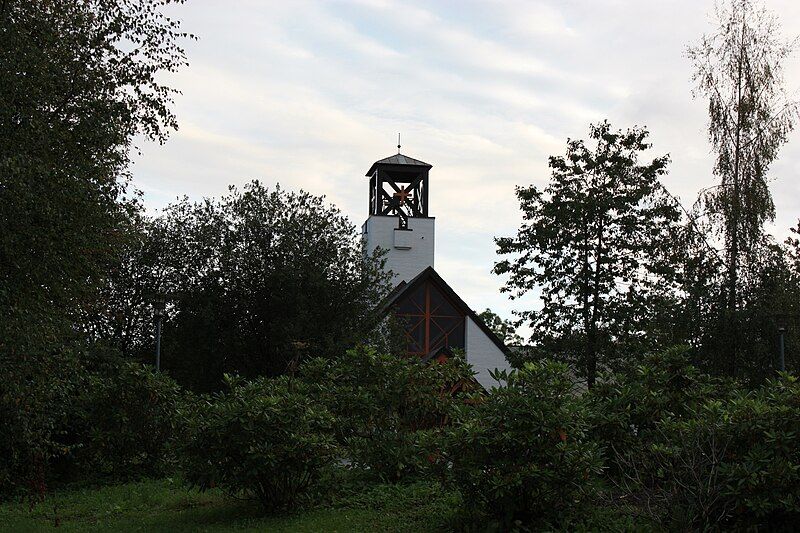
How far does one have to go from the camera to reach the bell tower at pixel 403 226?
52.9 m

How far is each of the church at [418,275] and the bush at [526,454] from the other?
97.5 feet

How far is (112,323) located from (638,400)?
29959 mm

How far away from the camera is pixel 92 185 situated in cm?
1202

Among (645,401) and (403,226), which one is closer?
(645,401)

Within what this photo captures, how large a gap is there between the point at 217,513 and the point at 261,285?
1985 cm

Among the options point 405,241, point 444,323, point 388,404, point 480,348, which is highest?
point 405,241

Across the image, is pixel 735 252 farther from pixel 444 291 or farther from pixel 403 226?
pixel 403 226

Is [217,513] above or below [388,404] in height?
below

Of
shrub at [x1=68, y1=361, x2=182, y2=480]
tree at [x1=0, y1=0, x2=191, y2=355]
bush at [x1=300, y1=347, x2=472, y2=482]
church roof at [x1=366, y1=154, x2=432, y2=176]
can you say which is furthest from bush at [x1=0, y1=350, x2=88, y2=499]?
church roof at [x1=366, y1=154, x2=432, y2=176]

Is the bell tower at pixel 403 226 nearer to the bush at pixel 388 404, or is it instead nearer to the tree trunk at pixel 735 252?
the tree trunk at pixel 735 252

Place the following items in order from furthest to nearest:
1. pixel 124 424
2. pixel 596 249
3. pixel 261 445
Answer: pixel 596 249 → pixel 124 424 → pixel 261 445

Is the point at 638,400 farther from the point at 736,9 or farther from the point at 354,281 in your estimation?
the point at 736,9

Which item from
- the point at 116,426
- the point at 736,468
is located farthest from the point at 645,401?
the point at 116,426

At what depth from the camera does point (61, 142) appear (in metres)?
12.2
